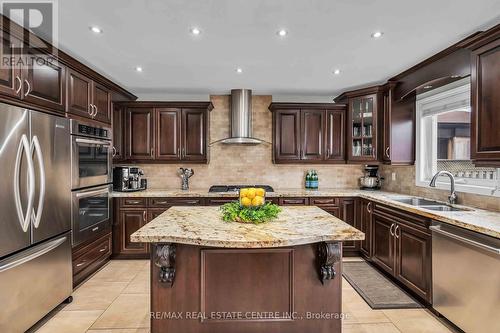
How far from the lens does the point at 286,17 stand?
2.17 meters

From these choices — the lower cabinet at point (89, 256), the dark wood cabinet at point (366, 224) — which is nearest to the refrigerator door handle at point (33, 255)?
the lower cabinet at point (89, 256)

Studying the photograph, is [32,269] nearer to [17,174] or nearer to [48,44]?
[17,174]

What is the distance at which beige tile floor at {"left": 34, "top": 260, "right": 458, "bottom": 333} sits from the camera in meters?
2.34

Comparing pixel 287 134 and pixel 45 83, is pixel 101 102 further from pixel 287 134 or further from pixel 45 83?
pixel 287 134

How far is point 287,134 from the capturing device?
4.42 meters

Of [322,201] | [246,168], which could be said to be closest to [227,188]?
[246,168]

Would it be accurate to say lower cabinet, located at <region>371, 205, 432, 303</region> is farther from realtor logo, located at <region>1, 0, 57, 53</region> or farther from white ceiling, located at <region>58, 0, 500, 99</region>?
realtor logo, located at <region>1, 0, 57, 53</region>

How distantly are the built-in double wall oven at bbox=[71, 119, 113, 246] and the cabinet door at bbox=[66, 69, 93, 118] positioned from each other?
14 centimetres

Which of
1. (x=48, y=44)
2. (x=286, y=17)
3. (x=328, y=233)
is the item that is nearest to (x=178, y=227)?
(x=328, y=233)

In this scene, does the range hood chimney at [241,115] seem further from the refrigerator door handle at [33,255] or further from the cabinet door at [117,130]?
the refrigerator door handle at [33,255]

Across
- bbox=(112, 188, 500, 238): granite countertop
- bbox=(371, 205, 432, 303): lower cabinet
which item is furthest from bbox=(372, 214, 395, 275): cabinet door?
bbox=(112, 188, 500, 238): granite countertop

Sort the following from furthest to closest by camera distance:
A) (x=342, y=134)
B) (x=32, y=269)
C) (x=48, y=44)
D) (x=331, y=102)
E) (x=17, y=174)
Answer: (x=331, y=102) < (x=342, y=134) < (x=48, y=44) < (x=32, y=269) < (x=17, y=174)

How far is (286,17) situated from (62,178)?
8.15ft

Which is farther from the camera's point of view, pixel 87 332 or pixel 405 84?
pixel 405 84
